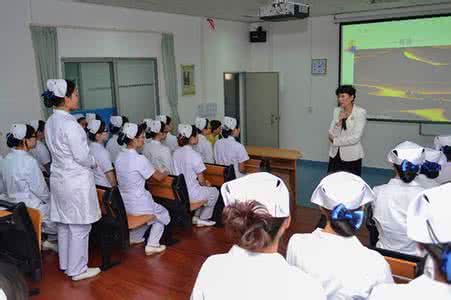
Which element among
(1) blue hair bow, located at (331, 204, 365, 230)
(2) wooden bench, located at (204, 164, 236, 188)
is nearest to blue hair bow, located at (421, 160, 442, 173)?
(1) blue hair bow, located at (331, 204, 365, 230)

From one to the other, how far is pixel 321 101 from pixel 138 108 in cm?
346

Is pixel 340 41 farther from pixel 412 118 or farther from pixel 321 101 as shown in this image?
pixel 412 118

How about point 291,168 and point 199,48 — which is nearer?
point 291,168

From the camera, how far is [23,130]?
3.86m

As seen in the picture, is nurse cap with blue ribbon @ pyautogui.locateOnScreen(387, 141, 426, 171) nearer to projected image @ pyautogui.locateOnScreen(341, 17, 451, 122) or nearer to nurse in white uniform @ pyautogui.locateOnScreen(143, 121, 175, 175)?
nurse in white uniform @ pyautogui.locateOnScreen(143, 121, 175, 175)

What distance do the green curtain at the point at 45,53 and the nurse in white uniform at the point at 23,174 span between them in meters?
1.47

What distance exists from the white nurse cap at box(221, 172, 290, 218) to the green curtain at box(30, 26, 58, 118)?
4.38 metres

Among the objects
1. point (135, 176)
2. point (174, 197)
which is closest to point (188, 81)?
point (174, 197)

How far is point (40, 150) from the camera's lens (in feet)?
16.0

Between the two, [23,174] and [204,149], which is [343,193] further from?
[204,149]

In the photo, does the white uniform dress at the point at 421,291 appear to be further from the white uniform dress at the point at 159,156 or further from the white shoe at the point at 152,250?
the white uniform dress at the point at 159,156

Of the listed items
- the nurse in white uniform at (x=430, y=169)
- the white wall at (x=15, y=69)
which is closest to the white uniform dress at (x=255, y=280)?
the nurse in white uniform at (x=430, y=169)

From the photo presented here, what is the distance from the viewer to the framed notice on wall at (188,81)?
23.5 feet

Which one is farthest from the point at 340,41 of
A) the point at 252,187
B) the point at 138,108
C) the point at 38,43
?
the point at 252,187
